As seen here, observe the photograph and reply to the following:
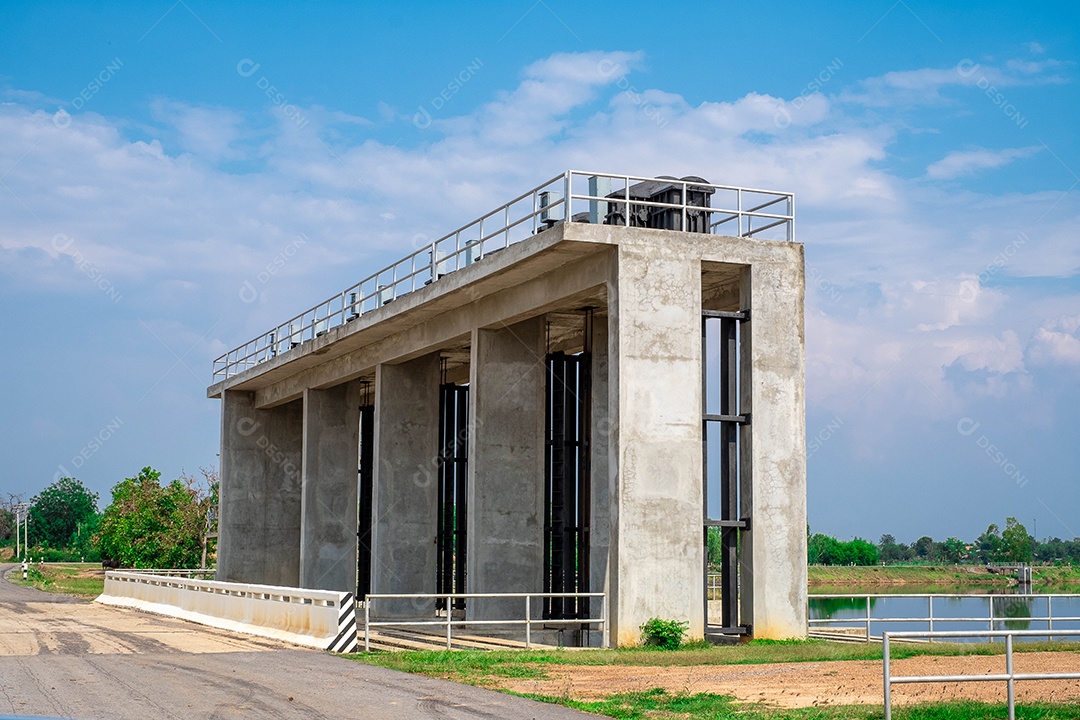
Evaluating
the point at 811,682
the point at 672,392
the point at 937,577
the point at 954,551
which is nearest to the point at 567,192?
the point at 672,392

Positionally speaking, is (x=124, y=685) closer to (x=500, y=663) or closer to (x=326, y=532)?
(x=500, y=663)

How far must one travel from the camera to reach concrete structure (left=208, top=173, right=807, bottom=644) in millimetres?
24422

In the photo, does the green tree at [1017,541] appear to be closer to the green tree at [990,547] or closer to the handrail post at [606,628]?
the green tree at [990,547]

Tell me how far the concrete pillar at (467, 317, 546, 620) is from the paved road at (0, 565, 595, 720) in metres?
6.41

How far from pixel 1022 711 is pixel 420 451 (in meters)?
25.2

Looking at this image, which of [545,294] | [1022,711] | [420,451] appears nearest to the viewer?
[1022,711]

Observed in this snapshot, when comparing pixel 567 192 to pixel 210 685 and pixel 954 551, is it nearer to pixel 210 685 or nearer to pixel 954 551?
pixel 210 685

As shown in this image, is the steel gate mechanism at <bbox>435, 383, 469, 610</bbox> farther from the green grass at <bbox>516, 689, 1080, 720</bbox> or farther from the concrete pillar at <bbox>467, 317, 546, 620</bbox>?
the green grass at <bbox>516, 689, 1080, 720</bbox>

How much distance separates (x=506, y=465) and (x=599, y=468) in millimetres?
2466

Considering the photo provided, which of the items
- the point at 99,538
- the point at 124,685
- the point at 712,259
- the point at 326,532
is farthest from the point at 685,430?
the point at 99,538

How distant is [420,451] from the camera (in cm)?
3728

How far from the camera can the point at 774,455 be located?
2566 centimetres

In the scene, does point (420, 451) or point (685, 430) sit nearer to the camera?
point (685, 430)

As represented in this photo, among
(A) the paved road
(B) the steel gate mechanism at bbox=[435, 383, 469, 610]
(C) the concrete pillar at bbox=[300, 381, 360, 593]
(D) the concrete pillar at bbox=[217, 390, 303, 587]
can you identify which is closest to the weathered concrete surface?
(A) the paved road
